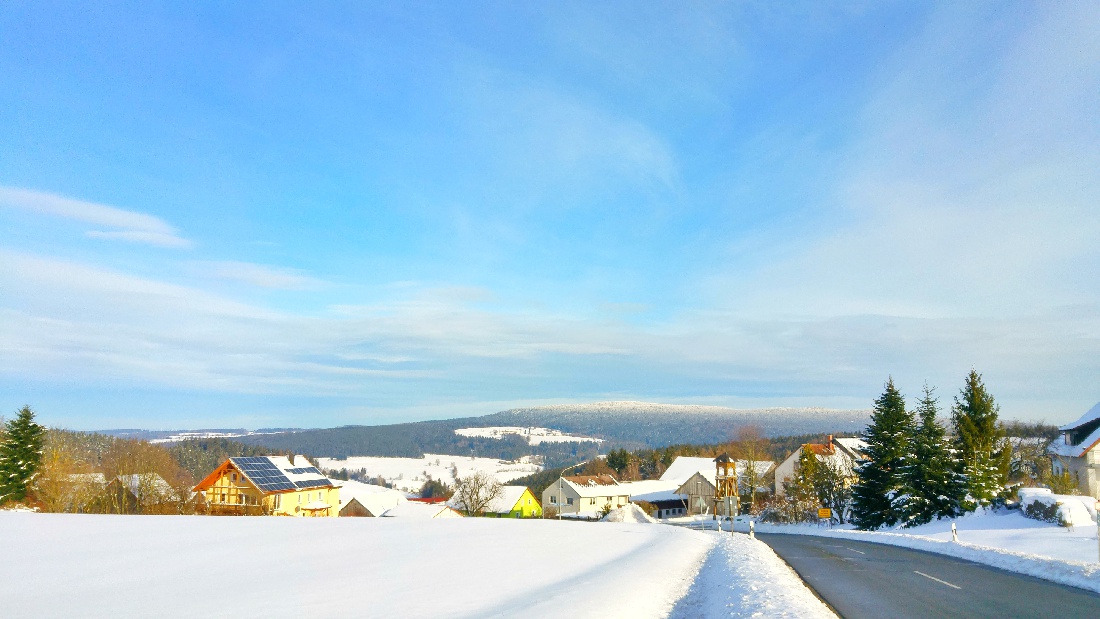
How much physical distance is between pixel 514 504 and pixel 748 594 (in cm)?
8388

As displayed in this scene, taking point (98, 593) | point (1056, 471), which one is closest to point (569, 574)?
point (98, 593)

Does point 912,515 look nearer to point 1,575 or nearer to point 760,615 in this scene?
point 760,615

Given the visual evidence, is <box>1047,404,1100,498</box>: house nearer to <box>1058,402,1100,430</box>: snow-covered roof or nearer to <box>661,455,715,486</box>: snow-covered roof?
<box>1058,402,1100,430</box>: snow-covered roof

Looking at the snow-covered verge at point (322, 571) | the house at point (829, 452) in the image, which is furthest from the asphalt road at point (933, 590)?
the house at point (829, 452)

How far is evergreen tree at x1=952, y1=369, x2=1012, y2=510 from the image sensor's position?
38.0 meters

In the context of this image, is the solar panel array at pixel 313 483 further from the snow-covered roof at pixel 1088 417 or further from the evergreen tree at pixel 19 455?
the snow-covered roof at pixel 1088 417

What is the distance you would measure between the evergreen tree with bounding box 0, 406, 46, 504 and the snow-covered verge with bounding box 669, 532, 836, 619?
2202 inches

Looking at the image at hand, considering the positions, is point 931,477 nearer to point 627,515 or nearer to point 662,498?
point 627,515

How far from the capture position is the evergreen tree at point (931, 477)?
39.5 metres

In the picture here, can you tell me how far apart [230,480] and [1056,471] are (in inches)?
3161

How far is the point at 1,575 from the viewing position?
16.8 metres

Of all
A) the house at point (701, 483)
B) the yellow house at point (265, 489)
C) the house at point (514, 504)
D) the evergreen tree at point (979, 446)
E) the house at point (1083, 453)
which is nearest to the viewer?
the evergreen tree at point (979, 446)

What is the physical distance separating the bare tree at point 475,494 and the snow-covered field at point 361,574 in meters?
47.8

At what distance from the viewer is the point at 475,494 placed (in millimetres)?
77438
